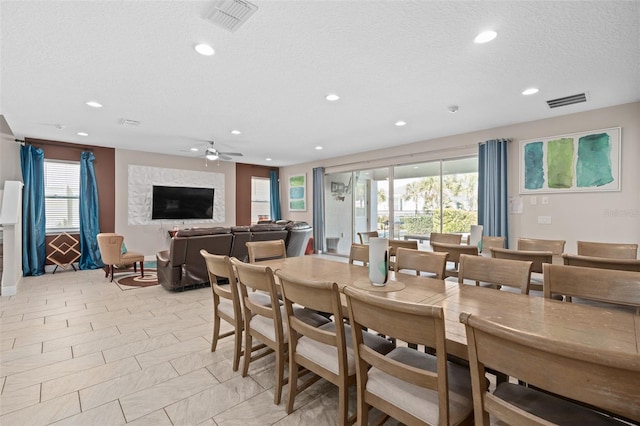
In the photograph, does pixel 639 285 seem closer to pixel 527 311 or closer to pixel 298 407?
pixel 527 311

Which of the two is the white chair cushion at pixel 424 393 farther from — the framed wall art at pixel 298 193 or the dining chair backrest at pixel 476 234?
the framed wall art at pixel 298 193

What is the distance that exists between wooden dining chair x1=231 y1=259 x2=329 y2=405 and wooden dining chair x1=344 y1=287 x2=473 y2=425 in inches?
23.9

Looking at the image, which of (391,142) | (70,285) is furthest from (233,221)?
(391,142)

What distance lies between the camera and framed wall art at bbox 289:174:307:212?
28.4 feet

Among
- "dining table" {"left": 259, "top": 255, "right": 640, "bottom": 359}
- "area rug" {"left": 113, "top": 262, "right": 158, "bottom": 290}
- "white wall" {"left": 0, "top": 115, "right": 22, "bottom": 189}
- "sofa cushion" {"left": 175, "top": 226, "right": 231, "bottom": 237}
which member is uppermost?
"white wall" {"left": 0, "top": 115, "right": 22, "bottom": 189}

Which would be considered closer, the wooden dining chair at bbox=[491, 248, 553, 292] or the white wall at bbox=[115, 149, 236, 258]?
the wooden dining chair at bbox=[491, 248, 553, 292]

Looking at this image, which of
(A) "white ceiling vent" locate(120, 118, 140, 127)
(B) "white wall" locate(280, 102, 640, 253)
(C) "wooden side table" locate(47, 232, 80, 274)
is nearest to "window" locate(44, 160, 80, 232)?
(C) "wooden side table" locate(47, 232, 80, 274)

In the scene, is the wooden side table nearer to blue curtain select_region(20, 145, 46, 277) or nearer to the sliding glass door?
blue curtain select_region(20, 145, 46, 277)

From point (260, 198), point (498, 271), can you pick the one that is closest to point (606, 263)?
point (498, 271)

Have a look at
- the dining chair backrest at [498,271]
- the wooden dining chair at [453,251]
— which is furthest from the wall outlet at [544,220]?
the dining chair backrest at [498,271]

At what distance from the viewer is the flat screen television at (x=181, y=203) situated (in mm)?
7195

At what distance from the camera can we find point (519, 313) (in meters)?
1.41

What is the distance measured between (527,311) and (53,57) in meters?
3.97

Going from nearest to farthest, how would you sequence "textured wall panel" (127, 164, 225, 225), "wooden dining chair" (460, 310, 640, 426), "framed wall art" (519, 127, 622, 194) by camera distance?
"wooden dining chair" (460, 310, 640, 426), "framed wall art" (519, 127, 622, 194), "textured wall panel" (127, 164, 225, 225)
